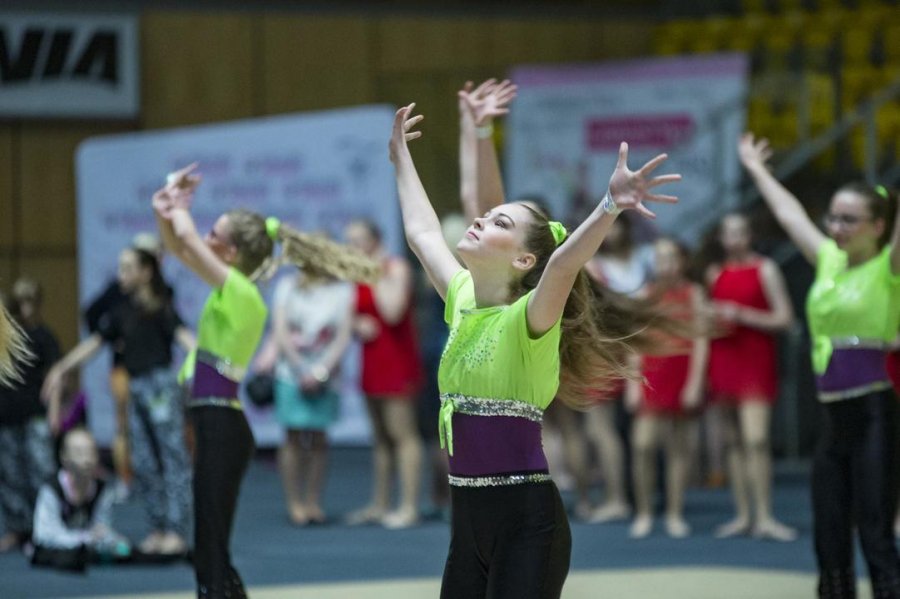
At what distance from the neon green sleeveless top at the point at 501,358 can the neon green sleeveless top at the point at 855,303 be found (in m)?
1.94

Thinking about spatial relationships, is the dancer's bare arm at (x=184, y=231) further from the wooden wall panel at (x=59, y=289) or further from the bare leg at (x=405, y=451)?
the wooden wall panel at (x=59, y=289)

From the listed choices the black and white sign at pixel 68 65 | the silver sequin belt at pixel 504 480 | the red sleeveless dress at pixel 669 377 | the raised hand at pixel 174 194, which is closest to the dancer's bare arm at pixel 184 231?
the raised hand at pixel 174 194

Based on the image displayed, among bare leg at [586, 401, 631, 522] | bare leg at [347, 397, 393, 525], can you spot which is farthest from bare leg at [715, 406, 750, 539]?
bare leg at [347, 397, 393, 525]

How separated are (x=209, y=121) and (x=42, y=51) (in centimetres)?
171

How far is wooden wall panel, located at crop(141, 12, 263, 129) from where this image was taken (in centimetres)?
1466

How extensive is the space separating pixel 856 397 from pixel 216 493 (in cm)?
236

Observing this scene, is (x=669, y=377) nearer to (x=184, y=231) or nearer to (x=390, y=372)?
(x=390, y=372)

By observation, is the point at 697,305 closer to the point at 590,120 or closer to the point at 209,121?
the point at 590,120

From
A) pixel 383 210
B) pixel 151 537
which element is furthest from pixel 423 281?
pixel 151 537

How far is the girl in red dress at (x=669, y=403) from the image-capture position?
8633 mm

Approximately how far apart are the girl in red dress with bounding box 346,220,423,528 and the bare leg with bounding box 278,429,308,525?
1.37 ft

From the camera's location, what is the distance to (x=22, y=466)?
8.66 metres

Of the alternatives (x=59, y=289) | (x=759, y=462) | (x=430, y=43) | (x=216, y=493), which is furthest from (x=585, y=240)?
(x=430, y=43)

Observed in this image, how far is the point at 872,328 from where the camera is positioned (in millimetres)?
5688
